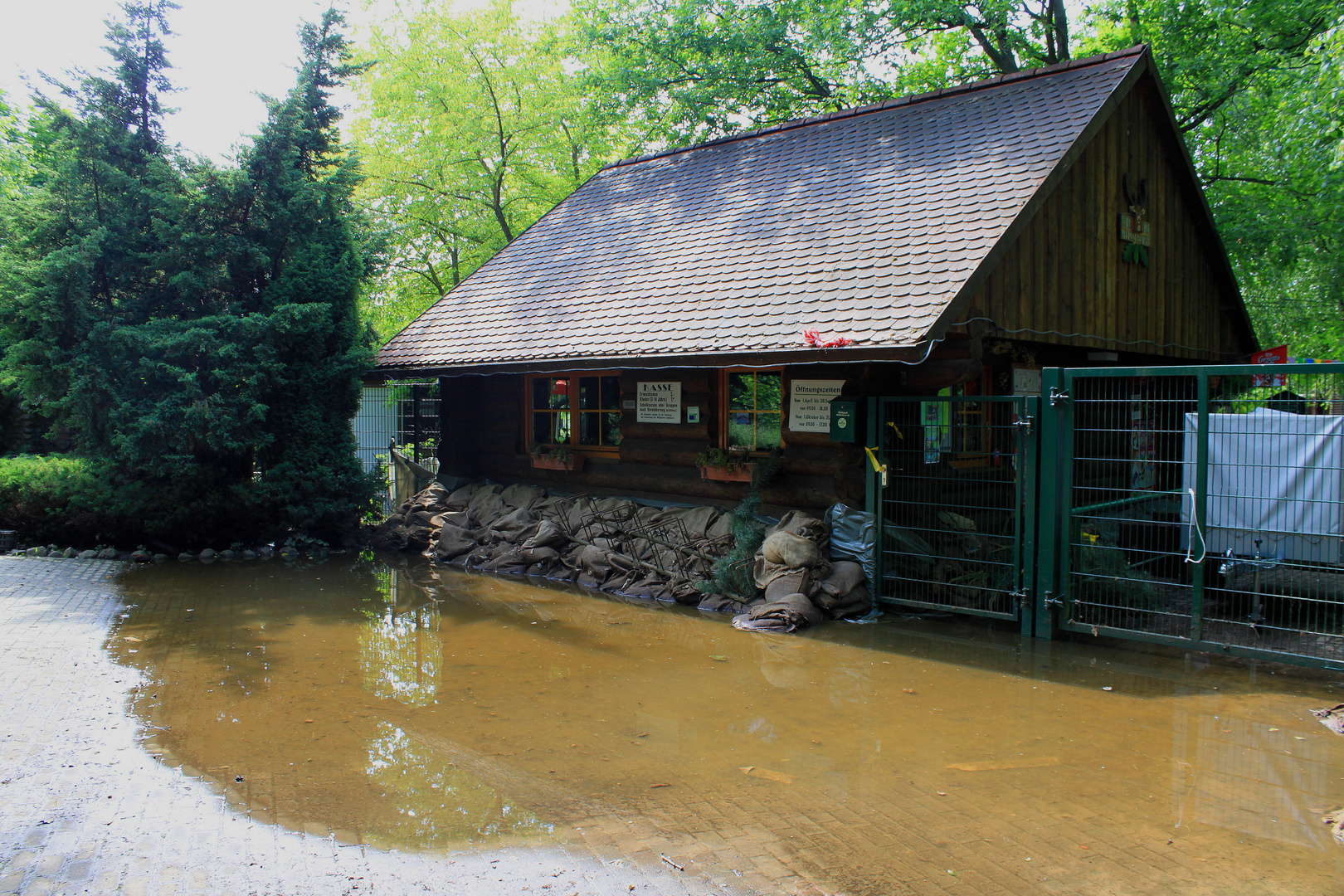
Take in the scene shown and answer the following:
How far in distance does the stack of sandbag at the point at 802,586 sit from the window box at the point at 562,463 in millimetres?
3943

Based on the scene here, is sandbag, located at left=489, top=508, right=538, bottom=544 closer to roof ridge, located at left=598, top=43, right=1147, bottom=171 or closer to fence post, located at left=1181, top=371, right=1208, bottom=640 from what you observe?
roof ridge, located at left=598, top=43, right=1147, bottom=171

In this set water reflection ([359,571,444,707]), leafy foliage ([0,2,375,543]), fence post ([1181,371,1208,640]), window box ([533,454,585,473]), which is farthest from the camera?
window box ([533,454,585,473])

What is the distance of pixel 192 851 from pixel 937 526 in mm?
6605

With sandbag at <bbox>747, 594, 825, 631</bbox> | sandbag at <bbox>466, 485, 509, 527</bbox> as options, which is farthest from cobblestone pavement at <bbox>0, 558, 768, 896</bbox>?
sandbag at <bbox>466, 485, 509, 527</bbox>

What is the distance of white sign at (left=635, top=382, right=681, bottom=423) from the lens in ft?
35.1

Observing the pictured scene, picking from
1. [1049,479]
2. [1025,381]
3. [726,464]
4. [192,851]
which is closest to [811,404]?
[726,464]

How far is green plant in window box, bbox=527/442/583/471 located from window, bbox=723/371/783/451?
2.57 m

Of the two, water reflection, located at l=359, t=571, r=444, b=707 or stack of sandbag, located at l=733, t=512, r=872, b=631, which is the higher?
stack of sandbag, located at l=733, t=512, r=872, b=631

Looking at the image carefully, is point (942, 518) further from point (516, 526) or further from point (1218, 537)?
point (516, 526)

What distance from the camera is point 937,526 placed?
8.43 meters

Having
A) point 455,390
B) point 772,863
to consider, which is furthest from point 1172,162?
point 772,863

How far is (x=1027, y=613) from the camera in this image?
753cm

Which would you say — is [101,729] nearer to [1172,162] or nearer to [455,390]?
[455,390]

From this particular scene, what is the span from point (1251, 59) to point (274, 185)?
1645 centimetres
